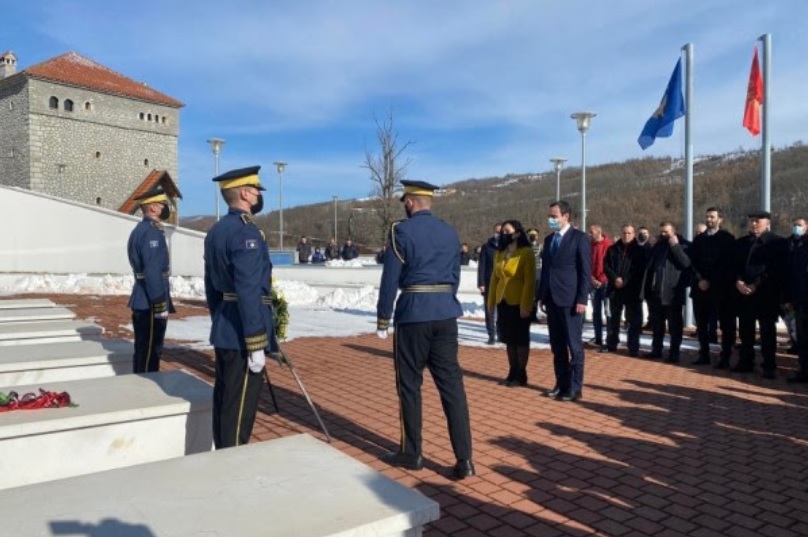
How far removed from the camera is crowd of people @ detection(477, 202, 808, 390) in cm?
716

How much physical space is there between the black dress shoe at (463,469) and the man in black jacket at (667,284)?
5470 mm

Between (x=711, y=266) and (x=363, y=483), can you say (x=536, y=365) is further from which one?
(x=363, y=483)

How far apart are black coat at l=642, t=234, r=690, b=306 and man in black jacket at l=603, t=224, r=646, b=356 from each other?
21 centimetres

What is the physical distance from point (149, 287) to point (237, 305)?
2480 mm

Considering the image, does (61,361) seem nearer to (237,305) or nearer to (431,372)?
(237,305)

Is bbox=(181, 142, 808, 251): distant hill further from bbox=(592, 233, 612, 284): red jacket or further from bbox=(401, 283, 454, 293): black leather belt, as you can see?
bbox=(401, 283, 454, 293): black leather belt

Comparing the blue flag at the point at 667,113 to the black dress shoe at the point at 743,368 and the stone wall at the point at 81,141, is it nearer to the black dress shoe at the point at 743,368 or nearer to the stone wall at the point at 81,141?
the black dress shoe at the point at 743,368

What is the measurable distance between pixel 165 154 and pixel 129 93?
14.9 feet

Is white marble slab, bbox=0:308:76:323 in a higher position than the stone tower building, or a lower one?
lower

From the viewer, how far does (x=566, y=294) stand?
6.62m

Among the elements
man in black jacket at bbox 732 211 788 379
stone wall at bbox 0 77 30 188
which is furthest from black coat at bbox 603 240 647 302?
stone wall at bbox 0 77 30 188

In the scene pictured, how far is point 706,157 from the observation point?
292ft

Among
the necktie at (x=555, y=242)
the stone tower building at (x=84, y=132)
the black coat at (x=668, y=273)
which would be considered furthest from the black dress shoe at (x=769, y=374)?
the stone tower building at (x=84, y=132)

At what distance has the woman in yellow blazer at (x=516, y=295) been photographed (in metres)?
7.14
